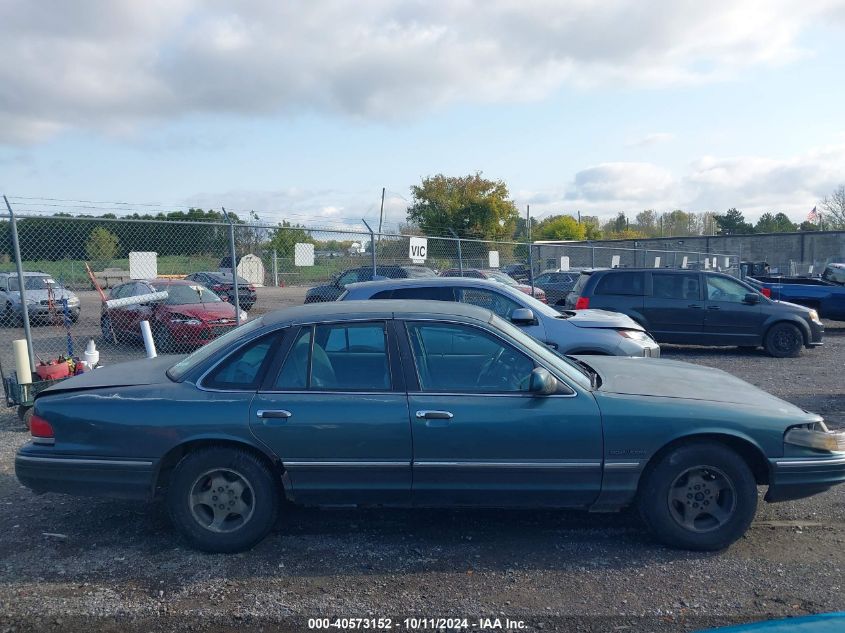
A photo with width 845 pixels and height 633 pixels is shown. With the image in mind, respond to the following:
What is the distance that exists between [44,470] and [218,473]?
113 cm

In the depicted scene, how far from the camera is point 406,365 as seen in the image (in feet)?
15.2

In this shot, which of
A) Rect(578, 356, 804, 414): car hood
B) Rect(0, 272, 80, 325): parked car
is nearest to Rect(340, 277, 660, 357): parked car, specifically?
Rect(578, 356, 804, 414): car hood

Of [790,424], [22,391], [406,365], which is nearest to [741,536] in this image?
[790,424]

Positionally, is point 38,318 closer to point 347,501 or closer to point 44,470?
point 44,470

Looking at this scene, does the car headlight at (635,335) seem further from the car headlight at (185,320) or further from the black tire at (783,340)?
the car headlight at (185,320)

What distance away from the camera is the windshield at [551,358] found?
4719mm

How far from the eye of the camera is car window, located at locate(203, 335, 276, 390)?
4641 mm

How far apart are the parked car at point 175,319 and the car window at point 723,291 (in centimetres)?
850

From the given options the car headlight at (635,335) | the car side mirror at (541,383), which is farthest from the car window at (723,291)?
the car side mirror at (541,383)

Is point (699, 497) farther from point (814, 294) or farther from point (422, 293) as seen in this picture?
point (814, 294)

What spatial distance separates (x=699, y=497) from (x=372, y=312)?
8.00ft

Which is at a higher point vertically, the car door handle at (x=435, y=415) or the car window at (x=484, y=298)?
the car window at (x=484, y=298)

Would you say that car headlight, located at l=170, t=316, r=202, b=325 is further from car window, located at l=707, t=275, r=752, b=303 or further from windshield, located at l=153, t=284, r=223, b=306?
car window, located at l=707, t=275, r=752, b=303

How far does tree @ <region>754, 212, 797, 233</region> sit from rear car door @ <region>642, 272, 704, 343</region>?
218 ft
